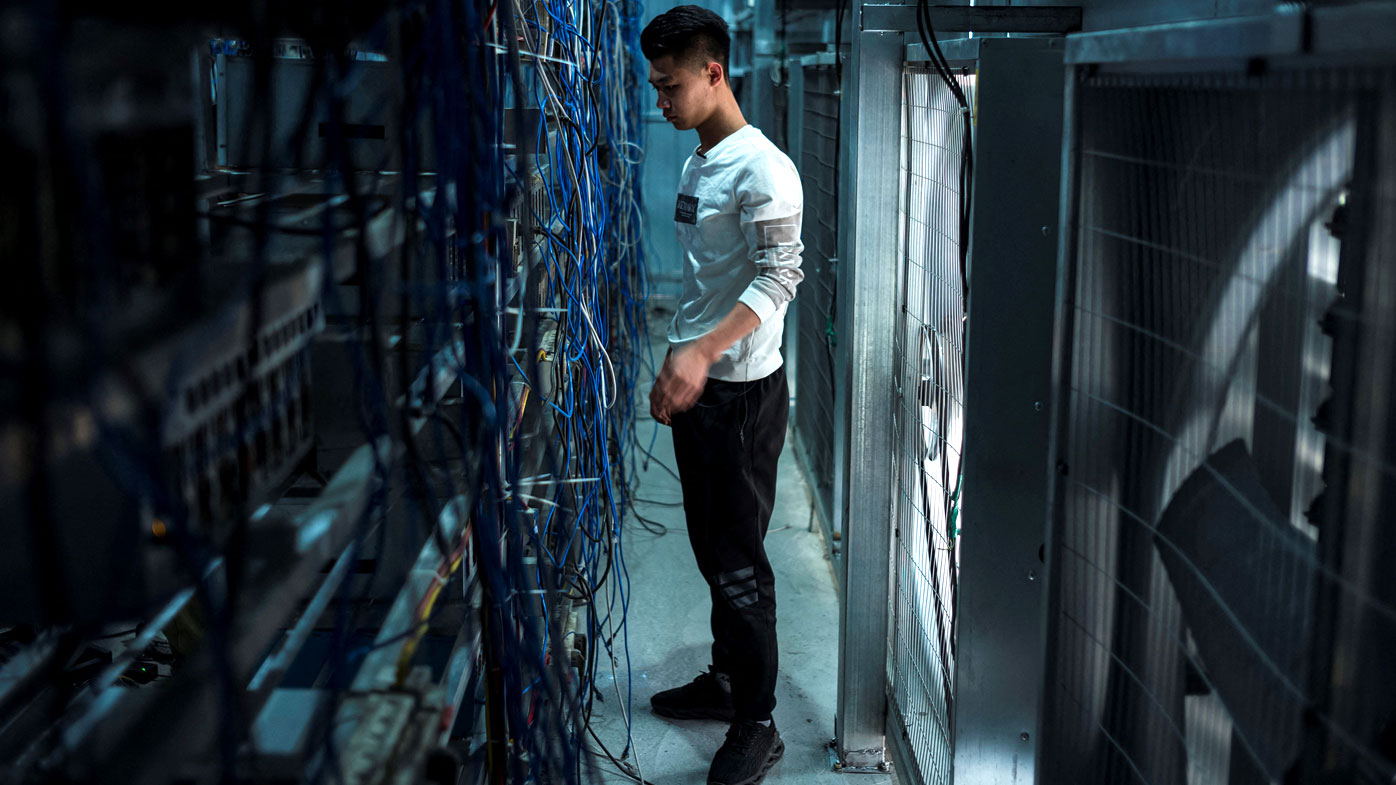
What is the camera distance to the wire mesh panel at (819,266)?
390 cm

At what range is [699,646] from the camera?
11.6 feet

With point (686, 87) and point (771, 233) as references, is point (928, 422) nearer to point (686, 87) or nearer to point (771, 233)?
point (771, 233)

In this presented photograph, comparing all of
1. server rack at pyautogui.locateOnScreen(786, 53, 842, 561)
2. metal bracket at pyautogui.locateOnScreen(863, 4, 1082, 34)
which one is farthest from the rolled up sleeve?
server rack at pyautogui.locateOnScreen(786, 53, 842, 561)

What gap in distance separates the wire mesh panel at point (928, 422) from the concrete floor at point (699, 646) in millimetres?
400

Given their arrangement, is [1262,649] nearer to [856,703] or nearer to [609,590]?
[856,703]

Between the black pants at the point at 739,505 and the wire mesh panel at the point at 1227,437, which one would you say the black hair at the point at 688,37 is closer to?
the black pants at the point at 739,505

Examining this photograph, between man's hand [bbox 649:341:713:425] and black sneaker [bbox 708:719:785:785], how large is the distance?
0.85m

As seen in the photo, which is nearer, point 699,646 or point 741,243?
point 741,243

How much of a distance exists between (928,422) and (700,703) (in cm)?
110

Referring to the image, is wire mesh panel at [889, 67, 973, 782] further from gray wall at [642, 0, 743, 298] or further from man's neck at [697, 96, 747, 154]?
gray wall at [642, 0, 743, 298]

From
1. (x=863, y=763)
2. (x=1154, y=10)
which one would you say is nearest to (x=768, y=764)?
(x=863, y=763)

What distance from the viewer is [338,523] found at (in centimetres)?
107

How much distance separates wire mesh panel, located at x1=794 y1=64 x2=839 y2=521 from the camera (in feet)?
12.8

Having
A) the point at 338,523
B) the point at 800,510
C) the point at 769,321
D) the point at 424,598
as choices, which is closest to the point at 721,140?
the point at 769,321
